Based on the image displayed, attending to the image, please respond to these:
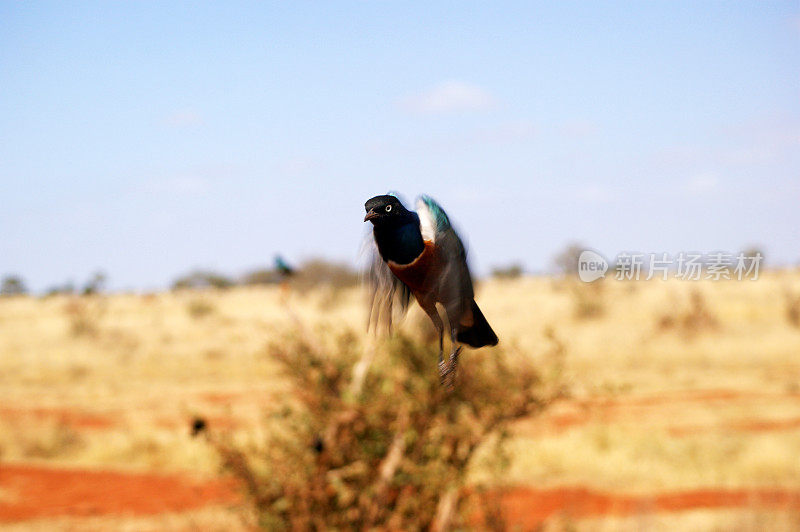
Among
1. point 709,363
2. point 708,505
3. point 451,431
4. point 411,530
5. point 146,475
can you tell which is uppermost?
point 451,431

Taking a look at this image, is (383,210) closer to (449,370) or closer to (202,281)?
(449,370)

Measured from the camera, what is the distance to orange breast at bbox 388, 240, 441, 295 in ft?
3.39

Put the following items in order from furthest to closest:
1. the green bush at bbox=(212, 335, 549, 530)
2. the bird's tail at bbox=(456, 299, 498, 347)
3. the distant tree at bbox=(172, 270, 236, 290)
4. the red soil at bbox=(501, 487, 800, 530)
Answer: the distant tree at bbox=(172, 270, 236, 290), the red soil at bbox=(501, 487, 800, 530), the green bush at bbox=(212, 335, 549, 530), the bird's tail at bbox=(456, 299, 498, 347)

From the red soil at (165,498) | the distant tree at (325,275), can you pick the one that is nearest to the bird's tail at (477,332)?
the distant tree at (325,275)

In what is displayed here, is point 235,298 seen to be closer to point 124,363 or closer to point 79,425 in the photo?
point 124,363

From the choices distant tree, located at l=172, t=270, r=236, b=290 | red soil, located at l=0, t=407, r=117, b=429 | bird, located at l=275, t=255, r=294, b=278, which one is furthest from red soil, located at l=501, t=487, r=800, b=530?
distant tree, located at l=172, t=270, r=236, b=290

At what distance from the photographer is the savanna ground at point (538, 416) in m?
15.7

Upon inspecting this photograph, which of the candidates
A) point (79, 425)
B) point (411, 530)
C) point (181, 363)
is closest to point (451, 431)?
point (411, 530)

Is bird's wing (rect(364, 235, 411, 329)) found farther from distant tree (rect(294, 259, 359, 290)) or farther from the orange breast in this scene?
distant tree (rect(294, 259, 359, 290))

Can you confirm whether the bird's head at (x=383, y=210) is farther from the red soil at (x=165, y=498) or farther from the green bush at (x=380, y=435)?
the red soil at (x=165, y=498)

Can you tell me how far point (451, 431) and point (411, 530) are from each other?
123 cm

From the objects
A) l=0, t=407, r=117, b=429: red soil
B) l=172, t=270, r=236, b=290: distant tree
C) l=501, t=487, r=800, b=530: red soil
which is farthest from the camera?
l=172, t=270, r=236, b=290: distant tree

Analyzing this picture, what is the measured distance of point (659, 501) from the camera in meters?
20.2

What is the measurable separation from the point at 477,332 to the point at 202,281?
86.2 meters
